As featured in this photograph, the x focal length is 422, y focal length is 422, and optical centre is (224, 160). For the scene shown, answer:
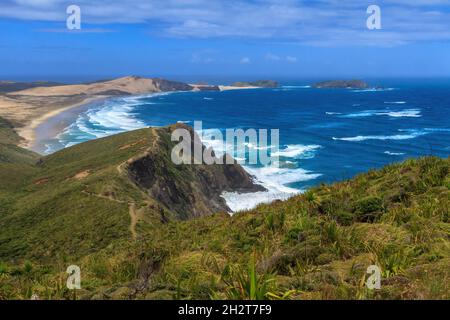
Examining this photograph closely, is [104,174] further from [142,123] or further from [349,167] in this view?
[142,123]

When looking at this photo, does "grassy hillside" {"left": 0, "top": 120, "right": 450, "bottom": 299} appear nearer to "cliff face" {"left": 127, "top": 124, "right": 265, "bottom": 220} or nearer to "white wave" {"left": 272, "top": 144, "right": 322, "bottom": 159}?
"cliff face" {"left": 127, "top": 124, "right": 265, "bottom": 220}

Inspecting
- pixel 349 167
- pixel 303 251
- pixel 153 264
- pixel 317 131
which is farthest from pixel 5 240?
pixel 317 131

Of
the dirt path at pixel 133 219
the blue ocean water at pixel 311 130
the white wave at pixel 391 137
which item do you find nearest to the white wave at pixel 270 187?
the blue ocean water at pixel 311 130

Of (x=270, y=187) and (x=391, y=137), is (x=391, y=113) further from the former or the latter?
(x=270, y=187)

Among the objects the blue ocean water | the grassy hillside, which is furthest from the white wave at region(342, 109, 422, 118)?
the grassy hillside

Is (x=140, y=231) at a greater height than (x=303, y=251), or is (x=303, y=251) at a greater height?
(x=303, y=251)

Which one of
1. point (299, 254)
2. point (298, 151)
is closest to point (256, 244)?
point (299, 254)

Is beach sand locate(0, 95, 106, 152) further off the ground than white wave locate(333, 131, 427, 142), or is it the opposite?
beach sand locate(0, 95, 106, 152)
